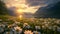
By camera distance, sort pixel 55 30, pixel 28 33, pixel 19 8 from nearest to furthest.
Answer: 1. pixel 28 33
2. pixel 55 30
3. pixel 19 8

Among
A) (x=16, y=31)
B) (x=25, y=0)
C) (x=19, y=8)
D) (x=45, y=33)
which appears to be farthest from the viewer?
(x=19, y=8)

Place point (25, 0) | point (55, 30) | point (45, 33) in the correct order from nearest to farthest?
point (45, 33) < point (55, 30) < point (25, 0)

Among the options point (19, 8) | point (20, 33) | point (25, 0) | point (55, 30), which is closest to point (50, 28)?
point (55, 30)

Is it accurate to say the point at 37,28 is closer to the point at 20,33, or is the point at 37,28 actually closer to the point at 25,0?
the point at 20,33

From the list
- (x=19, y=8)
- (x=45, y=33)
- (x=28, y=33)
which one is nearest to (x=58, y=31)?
(x=45, y=33)

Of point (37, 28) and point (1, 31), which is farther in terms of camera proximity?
point (37, 28)

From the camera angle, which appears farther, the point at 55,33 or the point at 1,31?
the point at 55,33

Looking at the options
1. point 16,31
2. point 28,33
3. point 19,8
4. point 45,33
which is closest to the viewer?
point 28,33

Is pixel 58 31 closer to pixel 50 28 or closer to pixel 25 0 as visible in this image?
pixel 50 28

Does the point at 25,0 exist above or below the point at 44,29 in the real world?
above
